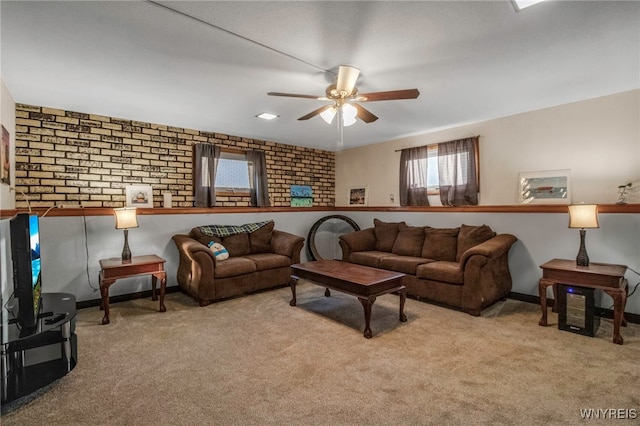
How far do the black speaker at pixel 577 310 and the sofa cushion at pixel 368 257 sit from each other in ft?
6.68

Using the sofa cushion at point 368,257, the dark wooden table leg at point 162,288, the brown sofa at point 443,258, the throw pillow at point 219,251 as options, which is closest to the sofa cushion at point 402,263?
the brown sofa at point 443,258

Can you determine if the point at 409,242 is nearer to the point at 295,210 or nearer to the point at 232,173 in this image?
the point at 295,210

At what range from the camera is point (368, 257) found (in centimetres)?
452

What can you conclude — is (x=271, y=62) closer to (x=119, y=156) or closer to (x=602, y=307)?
(x=119, y=156)

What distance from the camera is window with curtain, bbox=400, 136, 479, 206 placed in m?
4.42

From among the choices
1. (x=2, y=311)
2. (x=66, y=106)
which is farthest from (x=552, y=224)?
(x=66, y=106)

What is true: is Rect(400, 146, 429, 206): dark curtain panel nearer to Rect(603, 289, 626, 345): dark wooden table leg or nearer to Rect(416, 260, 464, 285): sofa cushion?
Rect(416, 260, 464, 285): sofa cushion

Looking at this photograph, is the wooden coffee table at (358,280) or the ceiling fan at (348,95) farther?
the wooden coffee table at (358,280)

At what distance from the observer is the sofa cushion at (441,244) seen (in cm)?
417

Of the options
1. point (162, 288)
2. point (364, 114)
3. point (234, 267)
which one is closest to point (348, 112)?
point (364, 114)

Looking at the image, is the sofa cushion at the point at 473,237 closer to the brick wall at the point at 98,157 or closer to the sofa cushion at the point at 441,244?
the sofa cushion at the point at 441,244

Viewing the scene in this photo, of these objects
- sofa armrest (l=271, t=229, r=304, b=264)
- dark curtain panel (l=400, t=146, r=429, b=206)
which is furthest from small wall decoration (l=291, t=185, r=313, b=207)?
dark curtain panel (l=400, t=146, r=429, b=206)

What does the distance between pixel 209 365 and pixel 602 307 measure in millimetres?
3924

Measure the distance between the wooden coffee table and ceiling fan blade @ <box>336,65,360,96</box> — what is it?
1.70 m
